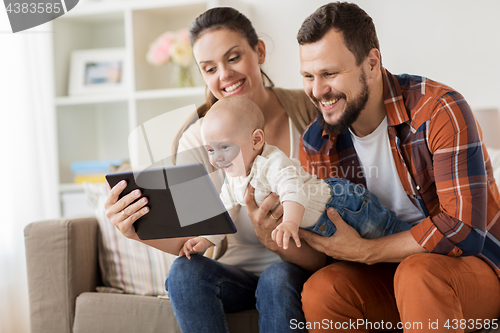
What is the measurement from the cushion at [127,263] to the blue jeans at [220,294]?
432 mm

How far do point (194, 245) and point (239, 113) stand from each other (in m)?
0.40

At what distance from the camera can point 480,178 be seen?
3.59 feet

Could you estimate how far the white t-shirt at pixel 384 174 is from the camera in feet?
4.30

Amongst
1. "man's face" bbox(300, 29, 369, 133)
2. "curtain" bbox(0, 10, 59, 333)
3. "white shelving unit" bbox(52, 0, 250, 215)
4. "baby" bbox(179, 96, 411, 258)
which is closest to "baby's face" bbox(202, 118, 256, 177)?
"baby" bbox(179, 96, 411, 258)

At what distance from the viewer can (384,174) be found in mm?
1332

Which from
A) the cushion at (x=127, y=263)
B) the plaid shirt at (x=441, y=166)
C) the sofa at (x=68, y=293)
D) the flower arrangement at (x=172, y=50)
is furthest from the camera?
the flower arrangement at (x=172, y=50)

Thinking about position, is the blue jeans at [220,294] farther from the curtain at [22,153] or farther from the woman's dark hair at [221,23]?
the curtain at [22,153]

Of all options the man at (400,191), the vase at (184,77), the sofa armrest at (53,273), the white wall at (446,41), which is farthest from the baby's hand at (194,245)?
the vase at (184,77)

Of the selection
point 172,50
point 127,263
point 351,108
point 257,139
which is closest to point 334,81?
point 351,108

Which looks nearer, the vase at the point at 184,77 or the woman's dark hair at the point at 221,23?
the woman's dark hair at the point at 221,23

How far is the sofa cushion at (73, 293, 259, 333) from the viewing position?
151 centimetres

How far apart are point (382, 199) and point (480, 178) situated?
31 centimetres

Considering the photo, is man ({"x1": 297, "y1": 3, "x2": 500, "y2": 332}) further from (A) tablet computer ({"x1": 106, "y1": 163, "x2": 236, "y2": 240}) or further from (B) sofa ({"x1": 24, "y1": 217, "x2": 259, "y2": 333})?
(B) sofa ({"x1": 24, "y1": 217, "x2": 259, "y2": 333})

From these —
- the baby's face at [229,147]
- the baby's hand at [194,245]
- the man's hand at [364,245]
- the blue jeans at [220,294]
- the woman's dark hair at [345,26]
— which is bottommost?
the blue jeans at [220,294]
